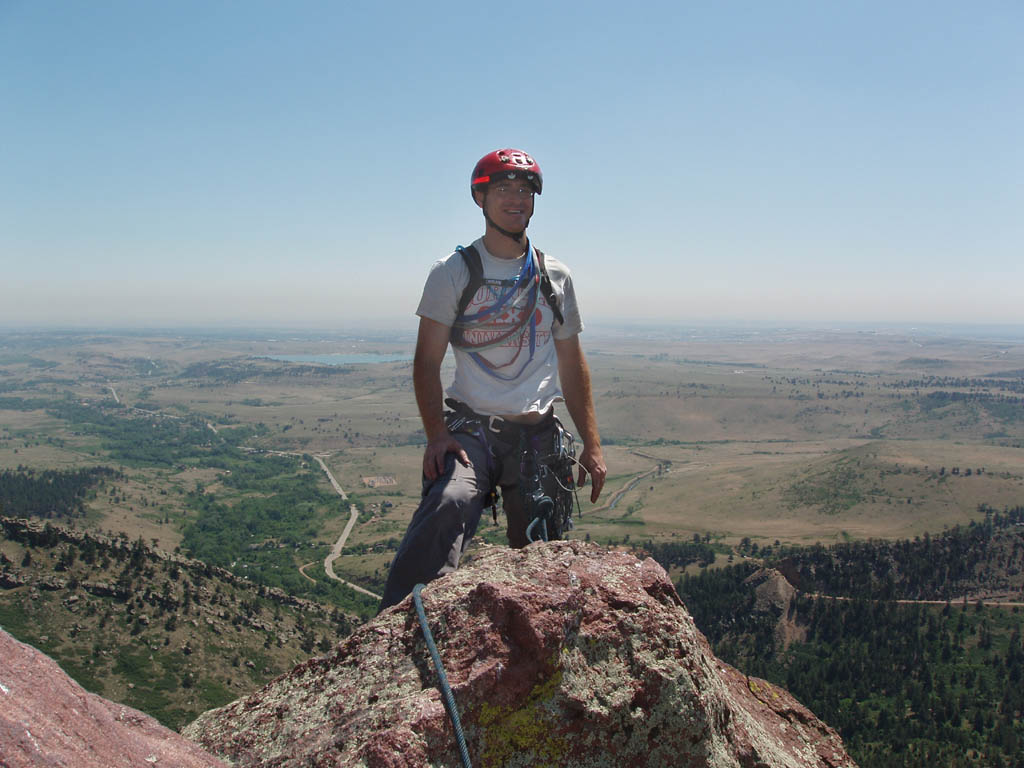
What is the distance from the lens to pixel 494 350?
6.04 meters

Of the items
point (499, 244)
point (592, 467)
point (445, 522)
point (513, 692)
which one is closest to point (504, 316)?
point (499, 244)

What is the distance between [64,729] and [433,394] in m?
3.46

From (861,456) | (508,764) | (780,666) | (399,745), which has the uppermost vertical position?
(399,745)

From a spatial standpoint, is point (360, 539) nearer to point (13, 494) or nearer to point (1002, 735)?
point (13, 494)

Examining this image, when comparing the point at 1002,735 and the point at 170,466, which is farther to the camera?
the point at 170,466

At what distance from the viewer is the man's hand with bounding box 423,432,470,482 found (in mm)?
5598

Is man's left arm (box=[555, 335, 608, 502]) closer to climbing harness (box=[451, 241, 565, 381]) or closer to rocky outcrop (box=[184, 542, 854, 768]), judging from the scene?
climbing harness (box=[451, 241, 565, 381])

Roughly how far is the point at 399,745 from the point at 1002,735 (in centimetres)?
7981

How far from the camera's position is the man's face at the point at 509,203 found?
6.01 meters

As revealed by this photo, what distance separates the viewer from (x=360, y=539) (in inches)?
4547

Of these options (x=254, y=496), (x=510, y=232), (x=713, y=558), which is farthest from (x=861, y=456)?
(x=510, y=232)

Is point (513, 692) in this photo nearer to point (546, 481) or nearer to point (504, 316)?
point (546, 481)

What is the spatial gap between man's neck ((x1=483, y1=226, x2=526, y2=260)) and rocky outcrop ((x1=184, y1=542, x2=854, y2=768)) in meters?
3.00

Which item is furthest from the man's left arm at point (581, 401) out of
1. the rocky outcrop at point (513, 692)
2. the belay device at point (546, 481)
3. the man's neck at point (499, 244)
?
the rocky outcrop at point (513, 692)
